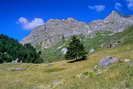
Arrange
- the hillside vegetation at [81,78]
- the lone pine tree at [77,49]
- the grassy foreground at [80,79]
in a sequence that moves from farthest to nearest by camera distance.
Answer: the lone pine tree at [77,49]
the hillside vegetation at [81,78]
the grassy foreground at [80,79]

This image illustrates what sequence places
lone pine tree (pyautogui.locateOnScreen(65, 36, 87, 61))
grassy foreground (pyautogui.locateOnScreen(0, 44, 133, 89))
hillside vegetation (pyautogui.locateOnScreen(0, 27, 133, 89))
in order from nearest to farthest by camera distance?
grassy foreground (pyautogui.locateOnScreen(0, 44, 133, 89)), hillside vegetation (pyautogui.locateOnScreen(0, 27, 133, 89)), lone pine tree (pyautogui.locateOnScreen(65, 36, 87, 61))

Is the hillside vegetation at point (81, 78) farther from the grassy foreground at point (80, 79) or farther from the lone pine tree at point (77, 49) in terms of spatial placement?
the lone pine tree at point (77, 49)

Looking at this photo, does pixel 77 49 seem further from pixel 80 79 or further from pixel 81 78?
pixel 80 79

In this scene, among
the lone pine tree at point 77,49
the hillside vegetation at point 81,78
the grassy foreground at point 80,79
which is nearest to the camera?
the grassy foreground at point 80,79

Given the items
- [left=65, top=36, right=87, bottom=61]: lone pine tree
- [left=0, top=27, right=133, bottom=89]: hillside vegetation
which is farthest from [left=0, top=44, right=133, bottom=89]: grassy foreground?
[left=65, top=36, right=87, bottom=61]: lone pine tree

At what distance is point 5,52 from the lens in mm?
159250

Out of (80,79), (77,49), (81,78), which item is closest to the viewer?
(80,79)

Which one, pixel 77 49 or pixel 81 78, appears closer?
pixel 81 78

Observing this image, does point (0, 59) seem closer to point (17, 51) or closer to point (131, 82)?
point (17, 51)

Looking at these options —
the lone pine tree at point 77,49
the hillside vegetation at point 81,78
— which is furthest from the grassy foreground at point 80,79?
the lone pine tree at point 77,49

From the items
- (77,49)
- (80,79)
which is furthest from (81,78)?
(77,49)

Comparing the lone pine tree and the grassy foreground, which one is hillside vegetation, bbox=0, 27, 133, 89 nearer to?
the grassy foreground

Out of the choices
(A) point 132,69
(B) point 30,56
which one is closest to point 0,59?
(B) point 30,56

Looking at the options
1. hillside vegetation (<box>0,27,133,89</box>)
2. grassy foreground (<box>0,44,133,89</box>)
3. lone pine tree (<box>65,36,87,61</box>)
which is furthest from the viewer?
lone pine tree (<box>65,36,87,61</box>)
